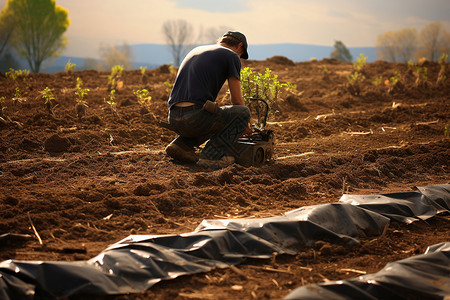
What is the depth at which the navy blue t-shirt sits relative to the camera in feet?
15.2

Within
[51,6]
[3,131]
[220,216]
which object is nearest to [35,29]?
[51,6]

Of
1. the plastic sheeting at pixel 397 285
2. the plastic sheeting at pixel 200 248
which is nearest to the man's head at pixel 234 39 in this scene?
the plastic sheeting at pixel 200 248

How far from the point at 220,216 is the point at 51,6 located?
81.0ft

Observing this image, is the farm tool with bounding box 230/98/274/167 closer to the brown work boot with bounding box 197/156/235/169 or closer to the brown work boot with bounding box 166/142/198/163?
the brown work boot with bounding box 197/156/235/169

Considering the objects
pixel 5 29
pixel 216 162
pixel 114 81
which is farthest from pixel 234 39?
pixel 5 29

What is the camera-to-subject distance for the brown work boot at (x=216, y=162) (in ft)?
15.7

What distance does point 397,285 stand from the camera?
229cm

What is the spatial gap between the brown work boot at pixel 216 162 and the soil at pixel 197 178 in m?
0.19

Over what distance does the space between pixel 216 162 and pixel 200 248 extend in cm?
221

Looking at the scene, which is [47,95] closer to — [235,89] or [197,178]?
[235,89]

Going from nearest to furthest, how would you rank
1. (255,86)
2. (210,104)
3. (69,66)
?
1. (210,104)
2. (255,86)
3. (69,66)

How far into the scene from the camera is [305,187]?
13.8ft

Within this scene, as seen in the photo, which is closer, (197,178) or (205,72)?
(197,178)

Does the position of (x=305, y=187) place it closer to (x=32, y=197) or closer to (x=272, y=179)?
(x=272, y=179)
